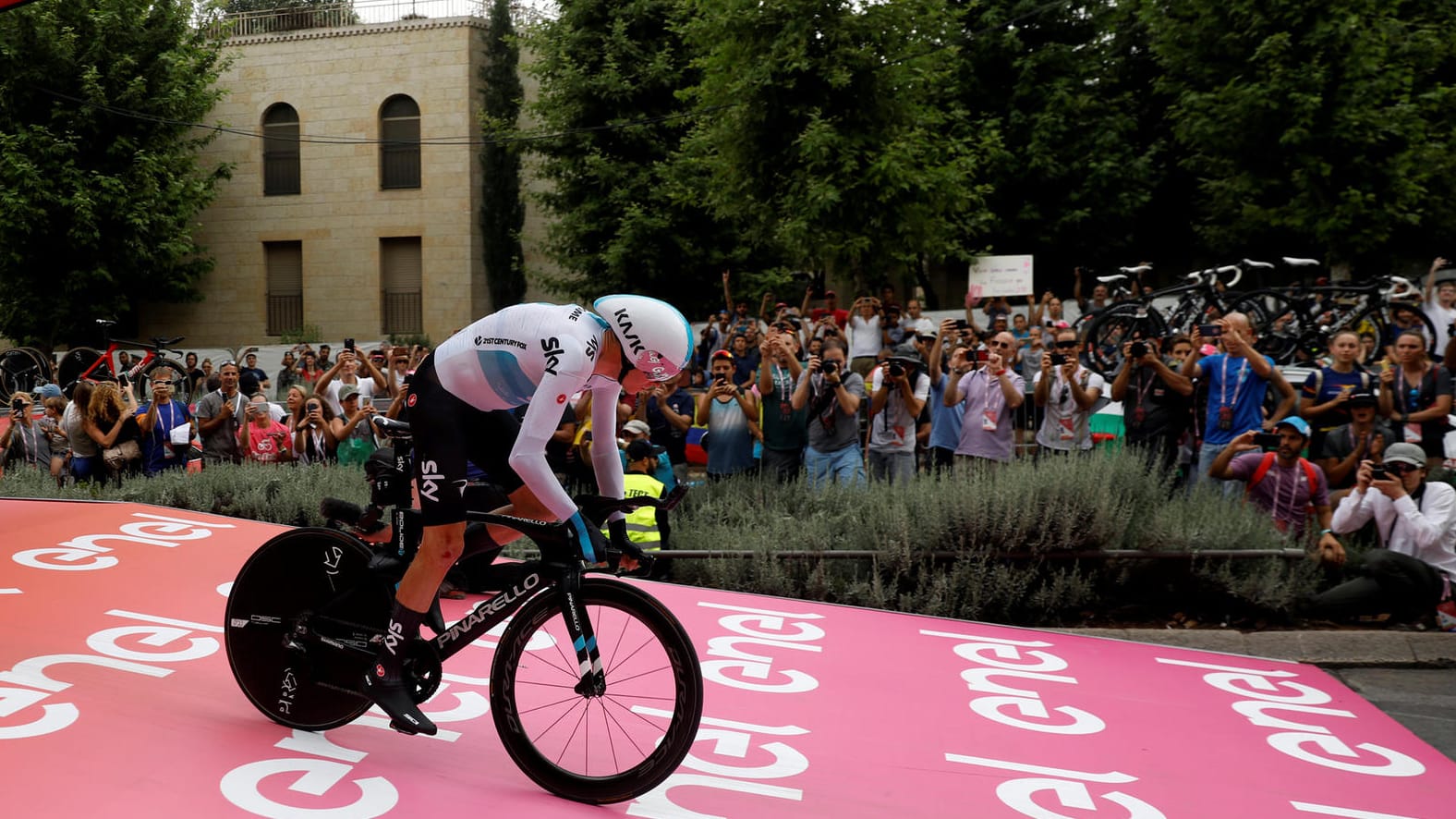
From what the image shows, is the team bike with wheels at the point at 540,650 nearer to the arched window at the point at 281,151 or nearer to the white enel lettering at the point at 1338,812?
the white enel lettering at the point at 1338,812

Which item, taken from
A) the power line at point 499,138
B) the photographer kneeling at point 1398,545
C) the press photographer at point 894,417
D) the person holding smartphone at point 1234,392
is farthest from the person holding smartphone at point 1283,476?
the power line at point 499,138

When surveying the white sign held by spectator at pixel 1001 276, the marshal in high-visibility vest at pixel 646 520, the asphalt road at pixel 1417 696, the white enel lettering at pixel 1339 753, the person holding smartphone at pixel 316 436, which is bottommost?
the asphalt road at pixel 1417 696

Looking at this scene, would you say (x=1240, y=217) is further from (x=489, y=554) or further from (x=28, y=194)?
(x=28, y=194)

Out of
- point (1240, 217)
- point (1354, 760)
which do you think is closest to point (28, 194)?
point (1240, 217)

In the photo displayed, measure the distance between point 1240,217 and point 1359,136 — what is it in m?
3.37

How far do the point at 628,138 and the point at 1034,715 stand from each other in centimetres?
2318

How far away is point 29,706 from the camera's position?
5.28 metres

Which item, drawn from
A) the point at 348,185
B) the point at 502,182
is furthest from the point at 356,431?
the point at 348,185

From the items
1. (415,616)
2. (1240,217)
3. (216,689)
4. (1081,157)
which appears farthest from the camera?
(1081,157)

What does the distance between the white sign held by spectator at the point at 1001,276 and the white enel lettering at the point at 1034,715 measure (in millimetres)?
14821

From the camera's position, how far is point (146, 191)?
32.5 metres

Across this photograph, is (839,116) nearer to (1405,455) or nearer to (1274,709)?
(1405,455)

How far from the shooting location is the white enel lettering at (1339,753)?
5617 mm

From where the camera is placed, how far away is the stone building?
3612cm
